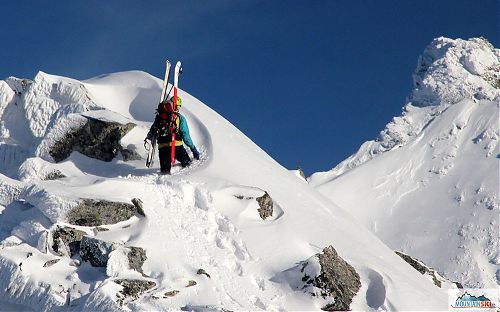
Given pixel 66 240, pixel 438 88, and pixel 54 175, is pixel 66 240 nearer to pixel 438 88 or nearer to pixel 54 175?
pixel 54 175

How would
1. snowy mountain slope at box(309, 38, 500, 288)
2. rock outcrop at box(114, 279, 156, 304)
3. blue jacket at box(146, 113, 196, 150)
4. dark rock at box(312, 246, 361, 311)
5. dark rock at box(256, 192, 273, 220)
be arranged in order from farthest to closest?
snowy mountain slope at box(309, 38, 500, 288)
blue jacket at box(146, 113, 196, 150)
dark rock at box(256, 192, 273, 220)
dark rock at box(312, 246, 361, 311)
rock outcrop at box(114, 279, 156, 304)

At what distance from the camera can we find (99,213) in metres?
17.6

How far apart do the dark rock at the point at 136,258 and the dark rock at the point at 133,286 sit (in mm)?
483

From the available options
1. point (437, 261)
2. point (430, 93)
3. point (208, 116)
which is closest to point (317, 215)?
point (208, 116)

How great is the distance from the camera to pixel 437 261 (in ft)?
156

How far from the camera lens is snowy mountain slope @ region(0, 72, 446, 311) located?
52.5 feet

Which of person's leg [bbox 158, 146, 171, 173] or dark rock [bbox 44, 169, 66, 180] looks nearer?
dark rock [bbox 44, 169, 66, 180]

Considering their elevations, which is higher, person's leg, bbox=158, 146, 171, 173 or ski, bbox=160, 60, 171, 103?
ski, bbox=160, 60, 171, 103

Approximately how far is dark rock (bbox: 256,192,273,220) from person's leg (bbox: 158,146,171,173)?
2489mm

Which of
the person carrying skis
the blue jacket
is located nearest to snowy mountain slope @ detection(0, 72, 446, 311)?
the person carrying skis

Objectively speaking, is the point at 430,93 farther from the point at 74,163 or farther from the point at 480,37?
the point at 74,163

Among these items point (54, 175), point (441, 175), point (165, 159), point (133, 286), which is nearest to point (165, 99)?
point (165, 159)

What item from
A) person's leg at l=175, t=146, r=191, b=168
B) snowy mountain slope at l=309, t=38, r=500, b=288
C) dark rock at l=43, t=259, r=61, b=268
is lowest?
dark rock at l=43, t=259, r=61, b=268

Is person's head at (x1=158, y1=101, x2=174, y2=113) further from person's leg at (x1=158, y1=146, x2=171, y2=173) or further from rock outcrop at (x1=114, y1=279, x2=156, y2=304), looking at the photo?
rock outcrop at (x1=114, y1=279, x2=156, y2=304)
